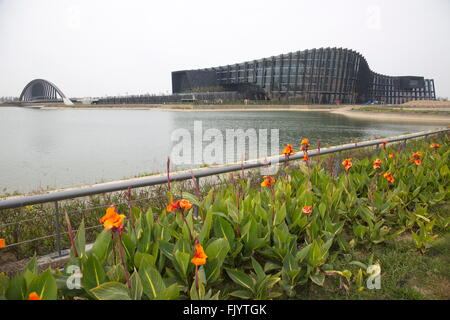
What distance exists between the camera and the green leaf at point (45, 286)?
1867 millimetres

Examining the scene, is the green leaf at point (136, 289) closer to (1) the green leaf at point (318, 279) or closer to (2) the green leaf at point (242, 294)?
(2) the green leaf at point (242, 294)

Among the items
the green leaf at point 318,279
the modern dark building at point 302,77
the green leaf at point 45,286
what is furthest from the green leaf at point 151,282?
the modern dark building at point 302,77

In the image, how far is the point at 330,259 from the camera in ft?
10.1

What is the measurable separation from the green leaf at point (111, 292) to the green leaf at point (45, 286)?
0.24 metres

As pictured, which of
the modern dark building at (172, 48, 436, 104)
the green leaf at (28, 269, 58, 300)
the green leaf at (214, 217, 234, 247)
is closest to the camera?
the green leaf at (28, 269, 58, 300)

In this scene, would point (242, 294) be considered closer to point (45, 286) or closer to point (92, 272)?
point (92, 272)

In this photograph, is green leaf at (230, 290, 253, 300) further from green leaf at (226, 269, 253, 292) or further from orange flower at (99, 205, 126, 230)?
orange flower at (99, 205, 126, 230)

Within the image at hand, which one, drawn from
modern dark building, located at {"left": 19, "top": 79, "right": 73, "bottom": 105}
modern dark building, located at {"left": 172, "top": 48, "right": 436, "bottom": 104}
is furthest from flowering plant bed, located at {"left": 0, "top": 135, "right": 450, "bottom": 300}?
modern dark building, located at {"left": 19, "top": 79, "right": 73, "bottom": 105}

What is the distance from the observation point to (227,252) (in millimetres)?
2678

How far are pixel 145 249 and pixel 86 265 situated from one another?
57cm

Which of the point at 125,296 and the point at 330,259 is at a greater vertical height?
the point at 125,296

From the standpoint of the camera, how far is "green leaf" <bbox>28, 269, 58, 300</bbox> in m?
1.87
